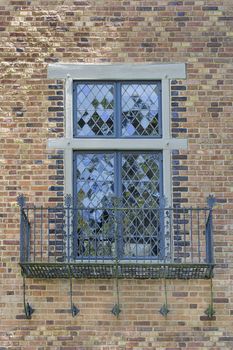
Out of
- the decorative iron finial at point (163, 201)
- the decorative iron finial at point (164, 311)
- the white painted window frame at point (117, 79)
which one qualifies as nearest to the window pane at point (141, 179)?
the white painted window frame at point (117, 79)

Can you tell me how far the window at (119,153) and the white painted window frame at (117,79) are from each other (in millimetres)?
12

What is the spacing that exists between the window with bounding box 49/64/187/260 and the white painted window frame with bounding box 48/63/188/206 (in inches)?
0.5

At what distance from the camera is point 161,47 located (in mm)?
11570

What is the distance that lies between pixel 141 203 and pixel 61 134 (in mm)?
1309

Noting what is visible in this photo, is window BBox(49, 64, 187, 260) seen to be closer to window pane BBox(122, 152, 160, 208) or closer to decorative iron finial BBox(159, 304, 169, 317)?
window pane BBox(122, 152, 160, 208)

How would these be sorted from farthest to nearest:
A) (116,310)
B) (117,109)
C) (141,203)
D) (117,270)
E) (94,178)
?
(117,109) < (94,178) < (141,203) < (116,310) < (117,270)

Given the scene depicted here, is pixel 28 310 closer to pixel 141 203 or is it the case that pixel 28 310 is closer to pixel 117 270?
pixel 117 270

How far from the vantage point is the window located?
11008 mm

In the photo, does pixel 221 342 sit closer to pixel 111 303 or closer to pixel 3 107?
pixel 111 303

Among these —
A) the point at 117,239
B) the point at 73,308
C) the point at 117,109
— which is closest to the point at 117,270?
the point at 117,239

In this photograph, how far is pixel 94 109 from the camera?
1148 cm

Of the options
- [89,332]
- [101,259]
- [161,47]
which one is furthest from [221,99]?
[89,332]

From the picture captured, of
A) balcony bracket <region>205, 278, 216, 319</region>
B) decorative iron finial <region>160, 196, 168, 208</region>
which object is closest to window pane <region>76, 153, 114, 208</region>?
decorative iron finial <region>160, 196, 168, 208</region>

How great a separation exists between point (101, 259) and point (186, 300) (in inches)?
44.1
